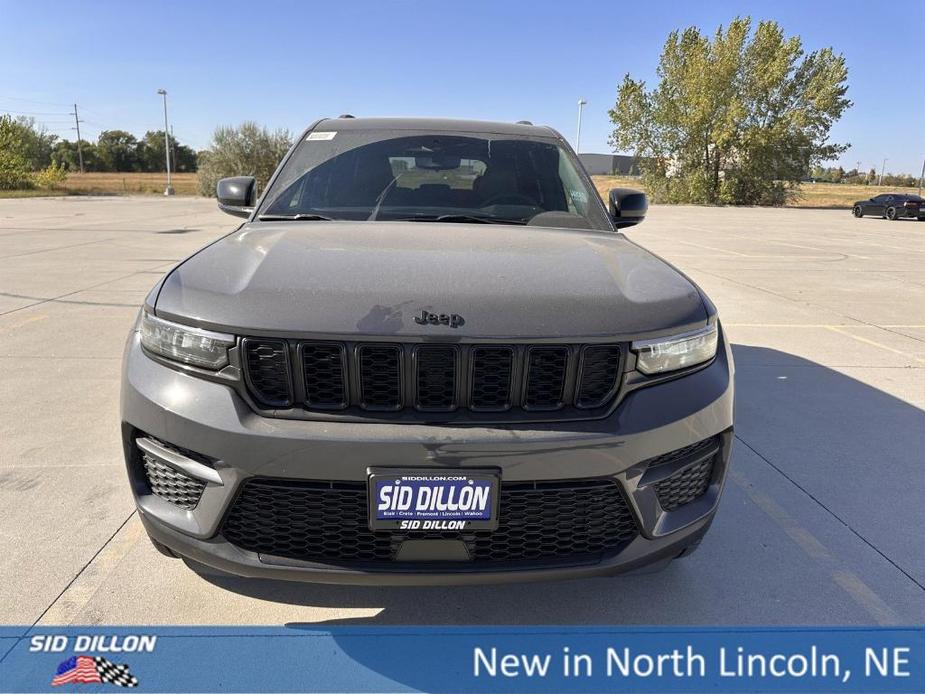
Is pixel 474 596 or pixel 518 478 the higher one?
pixel 518 478

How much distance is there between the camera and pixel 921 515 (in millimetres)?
3217

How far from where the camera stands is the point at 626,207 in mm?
3715

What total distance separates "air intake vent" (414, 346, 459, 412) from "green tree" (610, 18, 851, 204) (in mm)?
43629

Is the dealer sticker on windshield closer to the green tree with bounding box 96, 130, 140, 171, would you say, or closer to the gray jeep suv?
the gray jeep suv

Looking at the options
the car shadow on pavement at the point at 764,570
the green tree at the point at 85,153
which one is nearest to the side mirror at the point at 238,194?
the car shadow on pavement at the point at 764,570

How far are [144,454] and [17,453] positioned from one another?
206 cm

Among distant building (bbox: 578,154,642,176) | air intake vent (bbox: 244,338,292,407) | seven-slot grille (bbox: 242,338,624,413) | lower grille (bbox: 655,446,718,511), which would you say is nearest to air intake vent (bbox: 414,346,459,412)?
seven-slot grille (bbox: 242,338,624,413)

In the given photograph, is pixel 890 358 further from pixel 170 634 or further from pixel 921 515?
pixel 170 634

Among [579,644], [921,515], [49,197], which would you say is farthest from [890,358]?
[49,197]

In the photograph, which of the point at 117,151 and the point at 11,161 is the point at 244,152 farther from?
the point at 117,151

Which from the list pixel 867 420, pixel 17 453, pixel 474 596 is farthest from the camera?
pixel 867 420

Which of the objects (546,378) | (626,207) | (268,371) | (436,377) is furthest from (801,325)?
(268,371)

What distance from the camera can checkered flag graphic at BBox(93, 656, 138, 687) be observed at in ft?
6.82

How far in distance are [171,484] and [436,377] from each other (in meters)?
0.89
